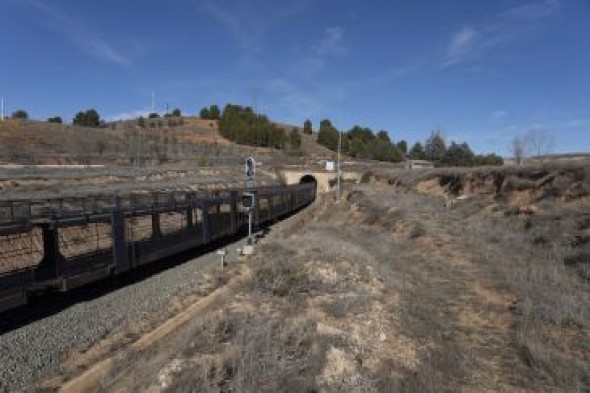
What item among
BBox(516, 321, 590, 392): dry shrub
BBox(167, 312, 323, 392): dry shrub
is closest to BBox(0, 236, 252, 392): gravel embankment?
BBox(167, 312, 323, 392): dry shrub

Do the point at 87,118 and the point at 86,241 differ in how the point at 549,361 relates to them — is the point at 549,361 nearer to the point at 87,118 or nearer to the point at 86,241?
the point at 86,241

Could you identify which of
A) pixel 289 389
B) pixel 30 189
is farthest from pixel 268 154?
pixel 289 389

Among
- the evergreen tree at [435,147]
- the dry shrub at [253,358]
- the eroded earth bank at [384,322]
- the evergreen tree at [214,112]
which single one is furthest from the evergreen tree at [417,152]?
the dry shrub at [253,358]

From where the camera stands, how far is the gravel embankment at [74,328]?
9672mm

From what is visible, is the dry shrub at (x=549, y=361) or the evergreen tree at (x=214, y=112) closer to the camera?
the dry shrub at (x=549, y=361)

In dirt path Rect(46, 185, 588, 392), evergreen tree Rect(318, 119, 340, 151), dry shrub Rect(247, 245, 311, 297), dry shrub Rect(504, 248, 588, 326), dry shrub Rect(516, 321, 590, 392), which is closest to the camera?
dirt path Rect(46, 185, 588, 392)

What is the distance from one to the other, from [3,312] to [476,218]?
23.8 m

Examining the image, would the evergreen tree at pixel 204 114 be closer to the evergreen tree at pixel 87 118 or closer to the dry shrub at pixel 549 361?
the evergreen tree at pixel 87 118

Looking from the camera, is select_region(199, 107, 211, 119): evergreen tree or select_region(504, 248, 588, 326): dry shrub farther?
select_region(199, 107, 211, 119): evergreen tree

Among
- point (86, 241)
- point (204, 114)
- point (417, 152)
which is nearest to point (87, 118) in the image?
point (204, 114)

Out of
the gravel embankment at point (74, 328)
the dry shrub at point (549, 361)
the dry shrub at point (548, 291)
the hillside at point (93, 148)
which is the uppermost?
the hillside at point (93, 148)

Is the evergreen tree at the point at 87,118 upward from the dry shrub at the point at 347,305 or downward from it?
upward

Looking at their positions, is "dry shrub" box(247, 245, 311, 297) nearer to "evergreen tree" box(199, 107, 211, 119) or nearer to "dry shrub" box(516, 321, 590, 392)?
"dry shrub" box(516, 321, 590, 392)

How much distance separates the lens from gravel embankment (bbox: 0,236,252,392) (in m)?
9.67
